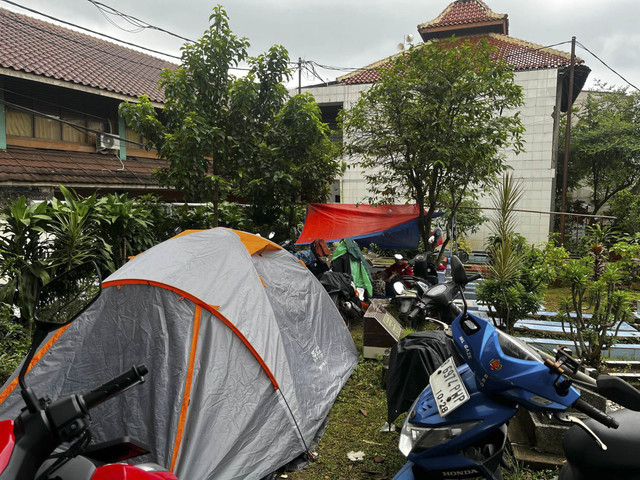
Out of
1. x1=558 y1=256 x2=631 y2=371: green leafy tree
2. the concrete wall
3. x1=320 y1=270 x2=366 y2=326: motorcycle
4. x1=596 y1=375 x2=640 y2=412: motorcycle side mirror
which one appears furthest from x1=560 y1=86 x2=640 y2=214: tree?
x1=596 y1=375 x2=640 y2=412: motorcycle side mirror

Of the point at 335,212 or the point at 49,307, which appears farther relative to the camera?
the point at 335,212

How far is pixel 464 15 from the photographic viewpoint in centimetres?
1473

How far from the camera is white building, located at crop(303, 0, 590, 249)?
39.4ft

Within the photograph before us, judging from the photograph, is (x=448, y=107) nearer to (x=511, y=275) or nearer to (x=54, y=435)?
(x=511, y=275)

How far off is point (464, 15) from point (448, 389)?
16.0 m

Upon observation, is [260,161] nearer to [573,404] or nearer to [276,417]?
[276,417]

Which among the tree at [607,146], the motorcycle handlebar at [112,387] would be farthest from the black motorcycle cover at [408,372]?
the tree at [607,146]

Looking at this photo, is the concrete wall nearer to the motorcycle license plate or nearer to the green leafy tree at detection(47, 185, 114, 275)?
the green leafy tree at detection(47, 185, 114, 275)

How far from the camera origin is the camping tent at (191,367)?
245 centimetres

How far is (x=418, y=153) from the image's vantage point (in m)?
6.09

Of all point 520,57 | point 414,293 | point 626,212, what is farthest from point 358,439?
point 520,57

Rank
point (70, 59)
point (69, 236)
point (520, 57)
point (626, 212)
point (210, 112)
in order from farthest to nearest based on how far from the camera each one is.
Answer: point (520, 57), point (626, 212), point (70, 59), point (210, 112), point (69, 236)

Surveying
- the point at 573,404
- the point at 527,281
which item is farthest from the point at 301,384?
the point at 527,281

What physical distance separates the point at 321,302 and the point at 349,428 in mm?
1324
